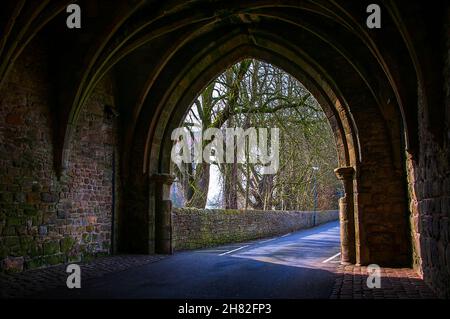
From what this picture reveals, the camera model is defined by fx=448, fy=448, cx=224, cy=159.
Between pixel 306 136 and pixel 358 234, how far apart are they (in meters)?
5.81

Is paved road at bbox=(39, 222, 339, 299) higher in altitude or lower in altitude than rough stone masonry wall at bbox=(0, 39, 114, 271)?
lower

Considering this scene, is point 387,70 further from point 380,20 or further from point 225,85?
point 225,85

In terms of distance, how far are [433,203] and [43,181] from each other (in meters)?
5.72

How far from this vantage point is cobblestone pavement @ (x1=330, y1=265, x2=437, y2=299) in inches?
190

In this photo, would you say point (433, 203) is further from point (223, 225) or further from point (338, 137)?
point (223, 225)

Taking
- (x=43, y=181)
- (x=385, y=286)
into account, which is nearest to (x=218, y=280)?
(x=385, y=286)

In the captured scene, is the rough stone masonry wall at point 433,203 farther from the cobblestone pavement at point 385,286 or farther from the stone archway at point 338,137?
the stone archway at point 338,137

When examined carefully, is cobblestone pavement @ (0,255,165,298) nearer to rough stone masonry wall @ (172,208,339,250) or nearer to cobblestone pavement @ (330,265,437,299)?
rough stone masonry wall @ (172,208,339,250)

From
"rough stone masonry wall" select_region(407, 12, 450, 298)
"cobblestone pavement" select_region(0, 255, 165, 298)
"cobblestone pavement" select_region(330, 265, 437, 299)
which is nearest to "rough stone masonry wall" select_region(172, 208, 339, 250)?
"cobblestone pavement" select_region(0, 255, 165, 298)

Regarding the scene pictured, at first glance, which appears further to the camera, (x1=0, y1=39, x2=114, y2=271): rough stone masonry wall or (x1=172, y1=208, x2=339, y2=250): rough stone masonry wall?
(x1=172, y1=208, x2=339, y2=250): rough stone masonry wall

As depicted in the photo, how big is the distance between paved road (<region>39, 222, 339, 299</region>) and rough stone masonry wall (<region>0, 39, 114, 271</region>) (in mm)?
1475

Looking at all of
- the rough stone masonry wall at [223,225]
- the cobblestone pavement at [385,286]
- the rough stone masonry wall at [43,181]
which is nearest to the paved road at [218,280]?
the cobblestone pavement at [385,286]

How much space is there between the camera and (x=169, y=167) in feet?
32.9

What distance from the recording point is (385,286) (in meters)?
5.50
